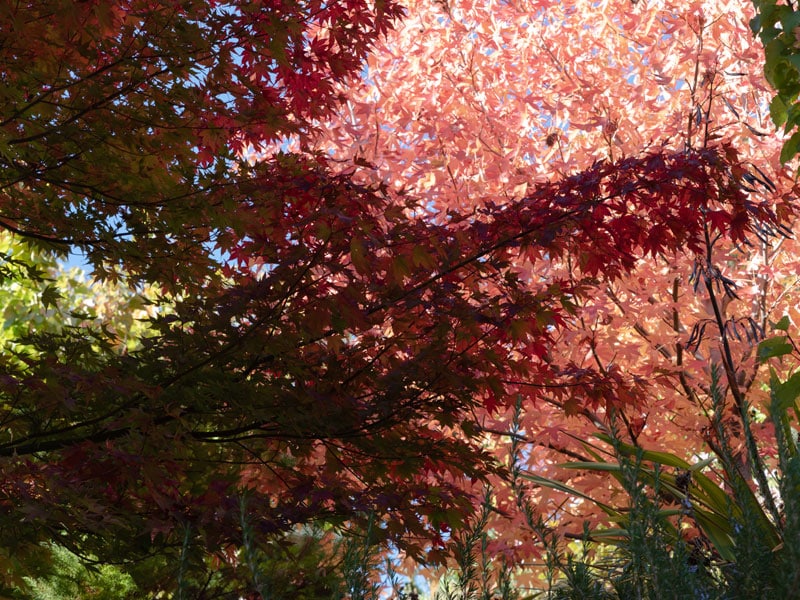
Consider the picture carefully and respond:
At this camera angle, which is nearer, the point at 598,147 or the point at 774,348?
the point at 774,348

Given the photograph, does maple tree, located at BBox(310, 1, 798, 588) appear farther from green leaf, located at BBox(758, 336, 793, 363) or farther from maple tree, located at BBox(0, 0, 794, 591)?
green leaf, located at BBox(758, 336, 793, 363)

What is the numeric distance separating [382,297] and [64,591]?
415 centimetres

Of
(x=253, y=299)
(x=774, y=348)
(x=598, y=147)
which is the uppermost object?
(x=598, y=147)

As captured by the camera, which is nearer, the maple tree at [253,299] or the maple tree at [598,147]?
the maple tree at [253,299]

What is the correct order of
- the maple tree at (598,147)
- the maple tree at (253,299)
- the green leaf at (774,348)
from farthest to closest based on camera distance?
1. the maple tree at (598,147)
2. the maple tree at (253,299)
3. the green leaf at (774,348)

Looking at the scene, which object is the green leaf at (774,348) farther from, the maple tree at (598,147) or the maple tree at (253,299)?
the maple tree at (598,147)

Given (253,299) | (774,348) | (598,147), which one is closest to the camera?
(774,348)

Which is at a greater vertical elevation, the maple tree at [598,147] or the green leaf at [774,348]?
the maple tree at [598,147]

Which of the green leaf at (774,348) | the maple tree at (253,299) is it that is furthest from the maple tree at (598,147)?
the green leaf at (774,348)

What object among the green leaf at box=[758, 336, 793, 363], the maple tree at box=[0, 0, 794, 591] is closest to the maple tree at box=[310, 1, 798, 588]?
the maple tree at box=[0, 0, 794, 591]

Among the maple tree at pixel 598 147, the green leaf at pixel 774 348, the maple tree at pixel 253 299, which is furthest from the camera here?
the maple tree at pixel 598 147

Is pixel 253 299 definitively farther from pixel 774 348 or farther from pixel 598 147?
pixel 598 147

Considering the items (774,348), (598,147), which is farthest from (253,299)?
(598,147)

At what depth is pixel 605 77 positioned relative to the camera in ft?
25.9
